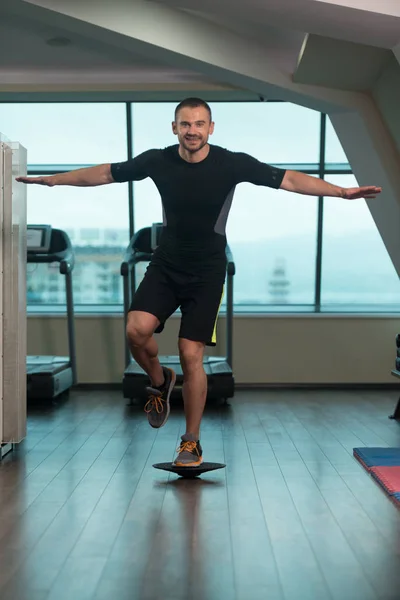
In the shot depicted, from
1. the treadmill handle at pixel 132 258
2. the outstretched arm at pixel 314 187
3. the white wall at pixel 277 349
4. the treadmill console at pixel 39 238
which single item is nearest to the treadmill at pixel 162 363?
the treadmill handle at pixel 132 258

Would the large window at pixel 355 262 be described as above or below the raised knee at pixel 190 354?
above

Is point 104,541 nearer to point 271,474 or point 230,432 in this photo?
point 271,474

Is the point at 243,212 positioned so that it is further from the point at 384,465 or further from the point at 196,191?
the point at 384,465

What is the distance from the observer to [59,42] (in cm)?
619

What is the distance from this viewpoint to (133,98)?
7.35 m

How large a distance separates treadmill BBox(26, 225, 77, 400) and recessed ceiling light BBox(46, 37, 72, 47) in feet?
4.97

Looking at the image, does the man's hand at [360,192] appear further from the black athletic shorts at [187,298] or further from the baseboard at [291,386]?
the baseboard at [291,386]

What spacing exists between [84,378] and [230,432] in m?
2.65

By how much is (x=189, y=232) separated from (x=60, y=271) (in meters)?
2.94

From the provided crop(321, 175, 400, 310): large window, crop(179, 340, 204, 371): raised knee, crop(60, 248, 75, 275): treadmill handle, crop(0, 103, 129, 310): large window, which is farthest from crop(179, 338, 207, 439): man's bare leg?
crop(321, 175, 400, 310): large window

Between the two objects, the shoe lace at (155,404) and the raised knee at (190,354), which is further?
the shoe lace at (155,404)

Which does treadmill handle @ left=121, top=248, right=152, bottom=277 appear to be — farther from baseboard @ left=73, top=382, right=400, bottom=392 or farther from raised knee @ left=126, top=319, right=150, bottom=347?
raised knee @ left=126, top=319, right=150, bottom=347

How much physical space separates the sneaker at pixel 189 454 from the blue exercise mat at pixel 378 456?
87cm

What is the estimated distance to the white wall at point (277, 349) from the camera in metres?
7.41
